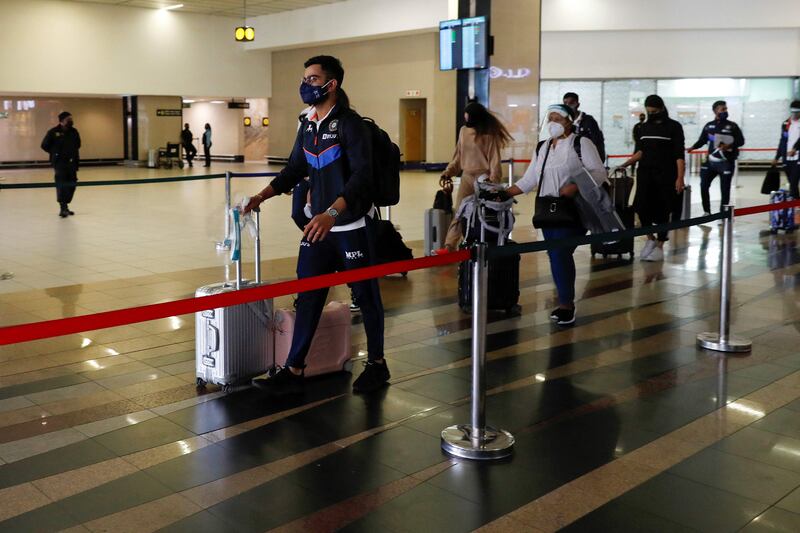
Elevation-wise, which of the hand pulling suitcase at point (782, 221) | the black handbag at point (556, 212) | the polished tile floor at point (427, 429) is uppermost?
the black handbag at point (556, 212)

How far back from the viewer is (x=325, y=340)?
508 cm

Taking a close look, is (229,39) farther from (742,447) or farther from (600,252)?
(742,447)

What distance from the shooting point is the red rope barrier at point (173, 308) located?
2879mm

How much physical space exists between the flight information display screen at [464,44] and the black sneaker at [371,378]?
10.8m

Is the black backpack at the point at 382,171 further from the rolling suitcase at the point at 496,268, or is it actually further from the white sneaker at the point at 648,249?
the white sneaker at the point at 648,249

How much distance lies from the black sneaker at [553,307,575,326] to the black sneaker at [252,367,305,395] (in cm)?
247

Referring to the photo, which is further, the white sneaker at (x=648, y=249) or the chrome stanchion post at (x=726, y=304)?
the white sneaker at (x=648, y=249)

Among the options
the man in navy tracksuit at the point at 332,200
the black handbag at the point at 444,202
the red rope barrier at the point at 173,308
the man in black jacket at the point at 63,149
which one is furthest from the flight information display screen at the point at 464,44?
the red rope barrier at the point at 173,308

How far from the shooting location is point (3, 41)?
88.4ft

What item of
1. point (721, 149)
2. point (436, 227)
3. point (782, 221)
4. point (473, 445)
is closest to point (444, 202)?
point (436, 227)

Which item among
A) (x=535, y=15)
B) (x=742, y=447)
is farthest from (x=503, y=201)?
(x=535, y=15)

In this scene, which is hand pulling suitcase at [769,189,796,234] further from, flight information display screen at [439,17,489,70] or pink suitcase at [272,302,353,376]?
pink suitcase at [272,302,353,376]

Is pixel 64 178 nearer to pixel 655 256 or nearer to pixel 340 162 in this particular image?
pixel 655 256

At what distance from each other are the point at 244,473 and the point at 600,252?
23.1 ft
